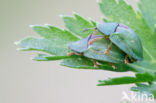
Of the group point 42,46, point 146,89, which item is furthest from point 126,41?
point 42,46

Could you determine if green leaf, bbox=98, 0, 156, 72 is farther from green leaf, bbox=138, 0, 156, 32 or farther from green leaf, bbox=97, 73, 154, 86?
green leaf, bbox=97, 73, 154, 86

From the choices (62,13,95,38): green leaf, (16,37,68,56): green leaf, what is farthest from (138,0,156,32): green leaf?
(16,37,68,56): green leaf

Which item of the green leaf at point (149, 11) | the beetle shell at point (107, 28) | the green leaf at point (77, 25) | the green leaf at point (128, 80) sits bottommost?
the green leaf at point (128, 80)

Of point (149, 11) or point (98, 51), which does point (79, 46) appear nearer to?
point (98, 51)

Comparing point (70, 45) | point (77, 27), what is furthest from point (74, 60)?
point (77, 27)

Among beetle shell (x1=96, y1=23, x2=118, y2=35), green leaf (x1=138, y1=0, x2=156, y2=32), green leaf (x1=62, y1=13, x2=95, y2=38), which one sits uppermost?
green leaf (x1=138, y1=0, x2=156, y2=32)

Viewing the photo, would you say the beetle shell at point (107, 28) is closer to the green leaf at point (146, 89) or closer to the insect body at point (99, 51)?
the insect body at point (99, 51)

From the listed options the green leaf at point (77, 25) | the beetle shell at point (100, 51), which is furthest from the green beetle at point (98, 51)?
the green leaf at point (77, 25)

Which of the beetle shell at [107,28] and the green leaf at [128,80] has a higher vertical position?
the beetle shell at [107,28]
